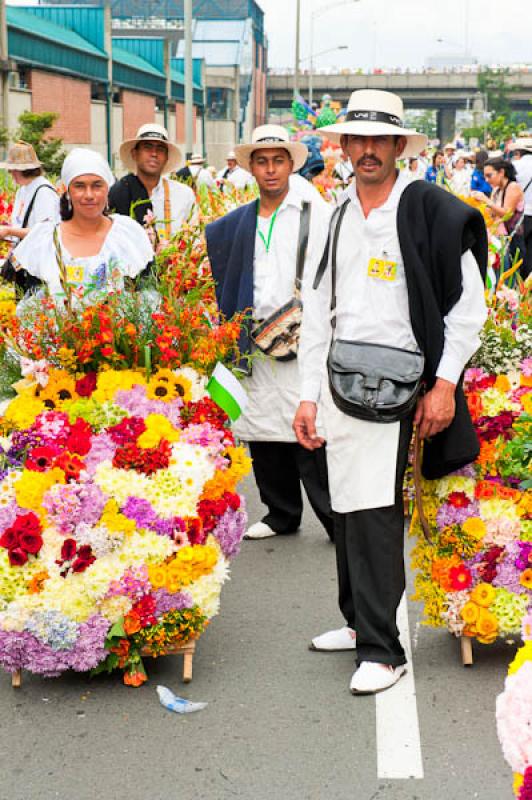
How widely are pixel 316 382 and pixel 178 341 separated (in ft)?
2.02

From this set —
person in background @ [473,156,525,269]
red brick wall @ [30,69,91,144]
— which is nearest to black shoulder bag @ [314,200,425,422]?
person in background @ [473,156,525,269]

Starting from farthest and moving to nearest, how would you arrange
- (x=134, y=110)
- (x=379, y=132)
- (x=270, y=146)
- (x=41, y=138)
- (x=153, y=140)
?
(x=134, y=110), (x=41, y=138), (x=153, y=140), (x=270, y=146), (x=379, y=132)

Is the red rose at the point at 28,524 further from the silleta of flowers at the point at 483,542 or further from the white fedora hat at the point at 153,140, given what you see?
the white fedora hat at the point at 153,140

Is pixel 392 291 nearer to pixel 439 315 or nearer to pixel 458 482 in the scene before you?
pixel 439 315

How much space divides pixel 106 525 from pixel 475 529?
1.36 metres

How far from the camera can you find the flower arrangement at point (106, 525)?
4.52 meters

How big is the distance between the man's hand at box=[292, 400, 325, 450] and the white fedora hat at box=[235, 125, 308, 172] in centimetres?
198

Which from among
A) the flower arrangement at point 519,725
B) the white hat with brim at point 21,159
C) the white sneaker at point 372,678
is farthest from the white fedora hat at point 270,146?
the flower arrangement at point 519,725

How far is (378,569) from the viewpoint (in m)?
4.63

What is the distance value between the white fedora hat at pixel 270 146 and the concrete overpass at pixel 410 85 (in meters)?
109

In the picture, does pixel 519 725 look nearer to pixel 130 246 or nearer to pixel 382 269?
pixel 382 269

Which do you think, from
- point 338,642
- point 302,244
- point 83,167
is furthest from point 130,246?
point 338,642

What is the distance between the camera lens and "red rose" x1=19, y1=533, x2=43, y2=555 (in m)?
4.49

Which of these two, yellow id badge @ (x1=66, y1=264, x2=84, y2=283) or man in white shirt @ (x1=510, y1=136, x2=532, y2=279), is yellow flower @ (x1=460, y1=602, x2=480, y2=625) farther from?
man in white shirt @ (x1=510, y1=136, x2=532, y2=279)
